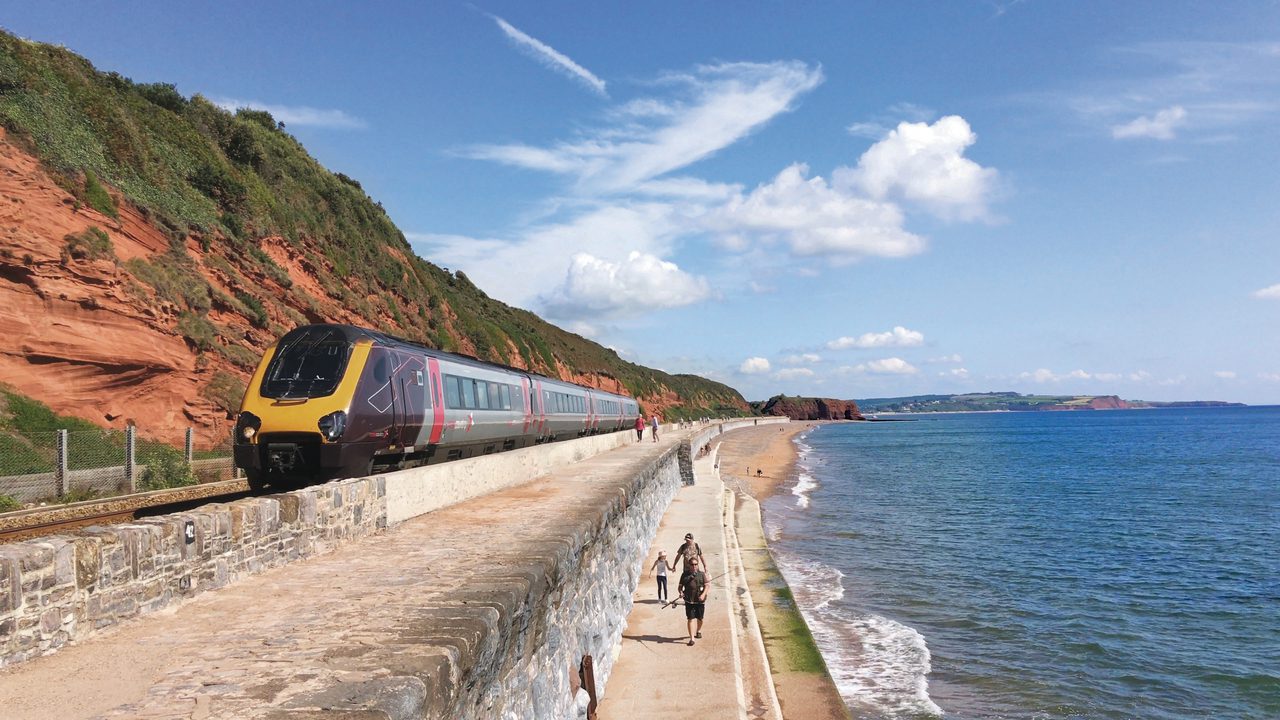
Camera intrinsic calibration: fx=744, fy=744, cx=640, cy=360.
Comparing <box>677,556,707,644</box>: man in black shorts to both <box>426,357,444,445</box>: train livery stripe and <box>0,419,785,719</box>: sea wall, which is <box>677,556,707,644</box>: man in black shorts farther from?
<box>426,357,444,445</box>: train livery stripe

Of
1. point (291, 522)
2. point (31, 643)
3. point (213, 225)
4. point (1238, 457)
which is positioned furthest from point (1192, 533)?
point (1238, 457)

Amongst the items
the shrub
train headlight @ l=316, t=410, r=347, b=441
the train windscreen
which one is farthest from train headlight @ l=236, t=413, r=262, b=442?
the shrub

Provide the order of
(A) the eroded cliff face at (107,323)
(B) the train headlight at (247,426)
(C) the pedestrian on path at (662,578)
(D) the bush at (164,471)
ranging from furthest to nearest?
1. (A) the eroded cliff face at (107,323)
2. (C) the pedestrian on path at (662,578)
3. (D) the bush at (164,471)
4. (B) the train headlight at (247,426)

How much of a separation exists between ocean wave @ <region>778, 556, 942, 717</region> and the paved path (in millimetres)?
8214

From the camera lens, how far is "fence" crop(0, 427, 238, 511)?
13906mm

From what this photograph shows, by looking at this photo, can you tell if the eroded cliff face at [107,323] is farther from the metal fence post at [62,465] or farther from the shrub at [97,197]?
the metal fence post at [62,465]

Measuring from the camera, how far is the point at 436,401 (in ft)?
48.1

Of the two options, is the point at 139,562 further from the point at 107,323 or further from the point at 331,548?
the point at 107,323

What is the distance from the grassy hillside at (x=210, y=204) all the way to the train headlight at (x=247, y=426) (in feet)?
33.8

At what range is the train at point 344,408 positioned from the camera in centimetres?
1134

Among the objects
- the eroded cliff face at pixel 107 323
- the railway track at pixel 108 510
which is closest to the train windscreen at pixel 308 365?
the railway track at pixel 108 510

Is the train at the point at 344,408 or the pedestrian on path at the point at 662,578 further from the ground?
the train at the point at 344,408

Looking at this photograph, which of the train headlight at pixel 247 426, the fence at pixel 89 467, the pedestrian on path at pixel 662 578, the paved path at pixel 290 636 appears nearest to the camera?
the paved path at pixel 290 636

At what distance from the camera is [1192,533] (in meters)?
Answer: 29.7
